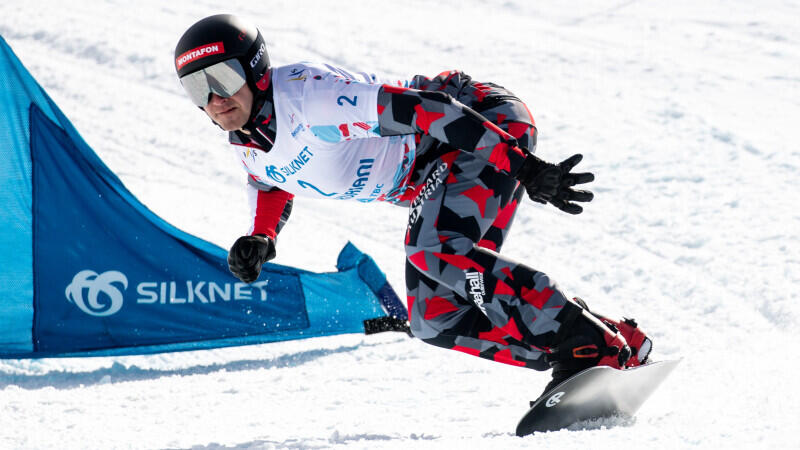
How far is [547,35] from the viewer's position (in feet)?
30.9

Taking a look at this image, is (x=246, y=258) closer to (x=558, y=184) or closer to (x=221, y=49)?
(x=221, y=49)

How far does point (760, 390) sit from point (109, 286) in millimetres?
2795

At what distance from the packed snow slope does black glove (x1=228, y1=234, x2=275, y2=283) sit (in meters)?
0.53

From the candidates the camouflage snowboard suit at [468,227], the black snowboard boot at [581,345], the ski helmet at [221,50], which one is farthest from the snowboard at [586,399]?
the ski helmet at [221,50]

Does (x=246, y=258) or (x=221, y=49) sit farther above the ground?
(x=221, y=49)

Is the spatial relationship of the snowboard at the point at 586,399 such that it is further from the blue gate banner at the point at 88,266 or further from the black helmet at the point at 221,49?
the blue gate banner at the point at 88,266

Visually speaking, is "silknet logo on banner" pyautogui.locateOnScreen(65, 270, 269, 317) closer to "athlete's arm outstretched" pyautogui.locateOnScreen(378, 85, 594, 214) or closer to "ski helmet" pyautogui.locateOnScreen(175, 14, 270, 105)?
"ski helmet" pyautogui.locateOnScreen(175, 14, 270, 105)

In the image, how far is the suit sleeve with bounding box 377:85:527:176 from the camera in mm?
2508

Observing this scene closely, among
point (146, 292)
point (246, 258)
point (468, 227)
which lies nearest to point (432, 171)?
point (468, 227)

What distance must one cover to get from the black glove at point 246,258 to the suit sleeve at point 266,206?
0.14 meters

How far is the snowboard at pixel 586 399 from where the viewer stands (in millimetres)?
2535

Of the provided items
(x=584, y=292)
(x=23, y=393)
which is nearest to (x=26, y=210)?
(x=23, y=393)

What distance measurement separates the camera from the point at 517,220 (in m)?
5.60

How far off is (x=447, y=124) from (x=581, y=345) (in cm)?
82
